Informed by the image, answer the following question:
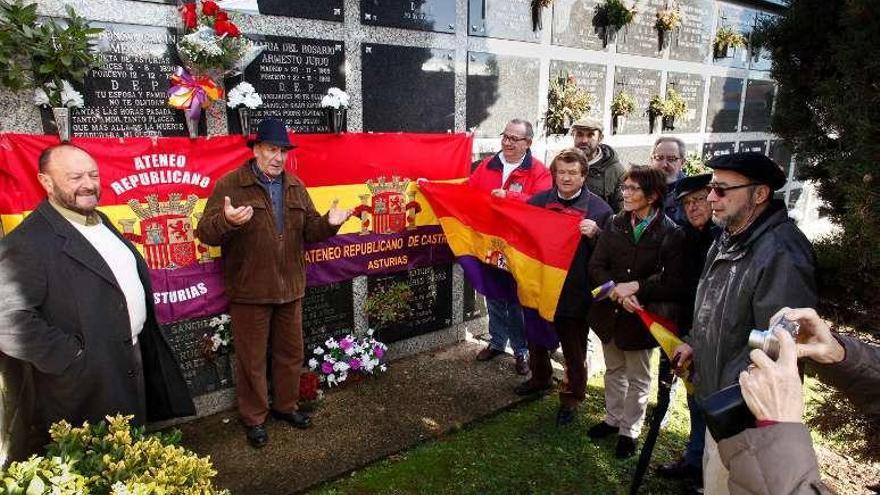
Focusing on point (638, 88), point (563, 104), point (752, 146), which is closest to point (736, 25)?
point (752, 146)

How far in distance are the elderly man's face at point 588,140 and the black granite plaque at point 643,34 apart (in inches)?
103

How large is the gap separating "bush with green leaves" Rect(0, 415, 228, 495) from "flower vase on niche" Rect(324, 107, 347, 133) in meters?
3.23

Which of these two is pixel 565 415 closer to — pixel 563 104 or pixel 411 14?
pixel 563 104

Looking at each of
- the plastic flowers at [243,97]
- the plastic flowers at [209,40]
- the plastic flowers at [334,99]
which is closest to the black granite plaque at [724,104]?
the plastic flowers at [334,99]

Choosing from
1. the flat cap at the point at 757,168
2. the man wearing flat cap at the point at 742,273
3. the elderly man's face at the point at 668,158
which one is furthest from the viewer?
the elderly man's face at the point at 668,158

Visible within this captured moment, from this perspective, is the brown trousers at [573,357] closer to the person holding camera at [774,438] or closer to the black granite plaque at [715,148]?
the person holding camera at [774,438]

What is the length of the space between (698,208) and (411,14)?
3.36 metres

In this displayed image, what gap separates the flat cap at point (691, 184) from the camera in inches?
141

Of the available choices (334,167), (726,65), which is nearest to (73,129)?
(334,167)

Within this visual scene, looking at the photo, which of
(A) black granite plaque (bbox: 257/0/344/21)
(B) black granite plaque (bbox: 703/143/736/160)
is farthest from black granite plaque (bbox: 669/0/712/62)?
(A) black granite plaque (bbox: 257/0/344/21)

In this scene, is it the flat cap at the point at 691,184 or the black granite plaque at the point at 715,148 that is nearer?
the flat cap at the point at 691,184

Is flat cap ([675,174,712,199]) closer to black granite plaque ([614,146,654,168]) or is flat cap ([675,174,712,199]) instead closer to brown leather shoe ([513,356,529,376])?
A: brown leather shoe ([513,356,529,376])

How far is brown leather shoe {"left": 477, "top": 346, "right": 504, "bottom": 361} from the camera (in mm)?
5875

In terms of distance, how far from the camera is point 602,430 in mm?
4434
